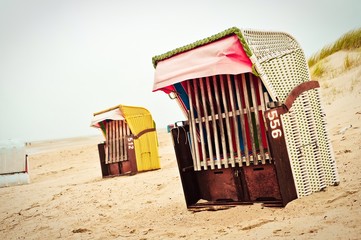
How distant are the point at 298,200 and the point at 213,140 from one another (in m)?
1.46

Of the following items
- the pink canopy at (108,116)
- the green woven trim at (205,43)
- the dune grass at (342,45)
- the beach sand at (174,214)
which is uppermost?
the dune grass at (342,45)

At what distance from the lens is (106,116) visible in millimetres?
10547

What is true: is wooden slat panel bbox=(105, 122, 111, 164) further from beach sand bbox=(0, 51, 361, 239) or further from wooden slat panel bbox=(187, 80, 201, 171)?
wooden slat panel bbox=(187, 80, 201, 171)

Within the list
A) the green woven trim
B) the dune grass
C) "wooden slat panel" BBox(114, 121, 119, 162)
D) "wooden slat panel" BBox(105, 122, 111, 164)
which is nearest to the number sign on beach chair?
the green woven trim

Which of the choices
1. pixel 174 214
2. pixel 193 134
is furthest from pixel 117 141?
pixel 193 134

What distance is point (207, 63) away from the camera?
12.6 feet

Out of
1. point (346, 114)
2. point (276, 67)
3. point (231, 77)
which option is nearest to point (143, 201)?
point (231, 77)

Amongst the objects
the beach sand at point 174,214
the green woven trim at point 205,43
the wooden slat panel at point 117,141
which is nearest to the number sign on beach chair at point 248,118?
the green woven trim at point 205,43

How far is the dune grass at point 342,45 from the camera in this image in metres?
15.2

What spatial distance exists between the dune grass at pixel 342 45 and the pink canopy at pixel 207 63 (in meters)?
13.5

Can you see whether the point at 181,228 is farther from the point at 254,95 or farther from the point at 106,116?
the point at 106,116

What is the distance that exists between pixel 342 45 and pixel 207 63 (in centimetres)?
1519

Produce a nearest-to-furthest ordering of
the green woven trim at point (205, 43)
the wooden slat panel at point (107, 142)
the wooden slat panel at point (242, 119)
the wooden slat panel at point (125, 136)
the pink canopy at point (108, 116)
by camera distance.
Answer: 1. the green woven trim at point (205, 43)
2. the wooden slat panel at point (242, 119)
3. the pink canopy at point (108, 116)
4. the wooden slat panel at point (125, 136)
5. the wooden slat panel at point (107, 142)

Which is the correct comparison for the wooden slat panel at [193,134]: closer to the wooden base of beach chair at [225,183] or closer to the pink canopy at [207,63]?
the wooden base of beach chair at [225,183]
